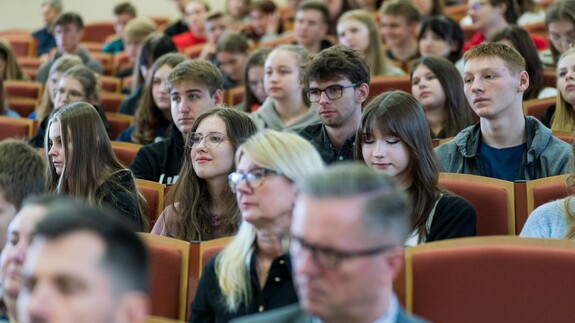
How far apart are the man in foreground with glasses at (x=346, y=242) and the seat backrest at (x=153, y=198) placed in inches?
66.9

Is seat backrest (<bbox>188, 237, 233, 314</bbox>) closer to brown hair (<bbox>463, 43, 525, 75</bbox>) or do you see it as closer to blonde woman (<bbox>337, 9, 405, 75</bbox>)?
brown hair (<bbox>463, 43, 525, 75</bbox>)

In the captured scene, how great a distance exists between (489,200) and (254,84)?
217 cm

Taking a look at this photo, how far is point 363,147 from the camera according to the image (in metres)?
2.95

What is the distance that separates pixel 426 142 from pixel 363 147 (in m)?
0.18

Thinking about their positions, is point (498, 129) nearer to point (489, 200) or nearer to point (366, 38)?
point (489, 200)

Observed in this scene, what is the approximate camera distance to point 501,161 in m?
3.40

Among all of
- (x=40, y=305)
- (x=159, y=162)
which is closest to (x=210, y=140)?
(x=159, y=162)

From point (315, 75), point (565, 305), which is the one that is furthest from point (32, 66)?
point (565, 305)

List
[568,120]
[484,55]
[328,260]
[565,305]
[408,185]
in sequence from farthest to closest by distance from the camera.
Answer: [568,120] → [484,55] → [408,185] → [565,305] → [328,260]

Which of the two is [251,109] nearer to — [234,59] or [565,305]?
[234,59]

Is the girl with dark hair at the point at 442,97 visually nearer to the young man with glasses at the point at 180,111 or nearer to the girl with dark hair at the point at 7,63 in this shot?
the young man with glasses at the point at 180,111

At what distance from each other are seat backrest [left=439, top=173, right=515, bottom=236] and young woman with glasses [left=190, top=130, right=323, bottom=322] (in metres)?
0.92

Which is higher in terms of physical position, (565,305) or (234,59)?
(234,59)

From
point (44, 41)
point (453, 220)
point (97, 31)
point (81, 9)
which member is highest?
point (81, 9)
